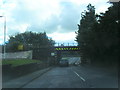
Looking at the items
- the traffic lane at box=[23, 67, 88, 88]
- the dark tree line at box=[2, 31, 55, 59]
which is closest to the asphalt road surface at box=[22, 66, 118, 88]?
the traffic lane at box=[23, 67, 88, 88]

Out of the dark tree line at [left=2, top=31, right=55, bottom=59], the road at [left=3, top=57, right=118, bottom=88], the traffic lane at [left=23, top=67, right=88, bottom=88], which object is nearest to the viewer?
the road at [left=3, top=57, right=118, bottom=88]

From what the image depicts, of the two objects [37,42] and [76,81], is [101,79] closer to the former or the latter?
[76,81]

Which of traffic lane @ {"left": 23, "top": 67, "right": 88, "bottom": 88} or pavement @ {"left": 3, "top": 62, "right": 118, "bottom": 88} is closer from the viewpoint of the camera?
pavement @ {"left": 3, "top": 62, "right": 118, "bottom": 88}

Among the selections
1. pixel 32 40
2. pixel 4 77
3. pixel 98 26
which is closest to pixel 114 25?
pixel 98 26

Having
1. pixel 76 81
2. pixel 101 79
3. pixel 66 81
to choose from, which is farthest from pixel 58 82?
pixel 101 79

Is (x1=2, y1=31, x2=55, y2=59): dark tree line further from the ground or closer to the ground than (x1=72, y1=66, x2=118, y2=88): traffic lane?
further from the ground

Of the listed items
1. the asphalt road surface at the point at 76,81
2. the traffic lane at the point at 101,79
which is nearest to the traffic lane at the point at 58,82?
the asphalt road surface at the point at 76,81

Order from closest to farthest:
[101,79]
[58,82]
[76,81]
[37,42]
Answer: [58,82] < [76,81] < [101,79] < [37,42]

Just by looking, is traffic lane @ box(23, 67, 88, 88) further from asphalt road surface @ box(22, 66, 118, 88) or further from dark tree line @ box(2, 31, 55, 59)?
dark tree line @ box(2, 31, 55, 59)

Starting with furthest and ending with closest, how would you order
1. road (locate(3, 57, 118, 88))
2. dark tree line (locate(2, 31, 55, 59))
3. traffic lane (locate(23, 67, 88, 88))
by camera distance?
dark tree line (locate(2, 31, 55, 59))
traffic lane (locate(23, 67, 88, 88))
road (locate(3, 57, 118, 88))

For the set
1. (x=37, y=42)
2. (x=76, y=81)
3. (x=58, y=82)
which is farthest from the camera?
(x=37, y=42)

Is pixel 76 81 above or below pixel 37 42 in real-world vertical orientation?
below

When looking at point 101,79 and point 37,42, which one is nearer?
point 101,79

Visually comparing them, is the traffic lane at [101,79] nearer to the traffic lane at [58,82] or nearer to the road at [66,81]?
the road at [66,81]
